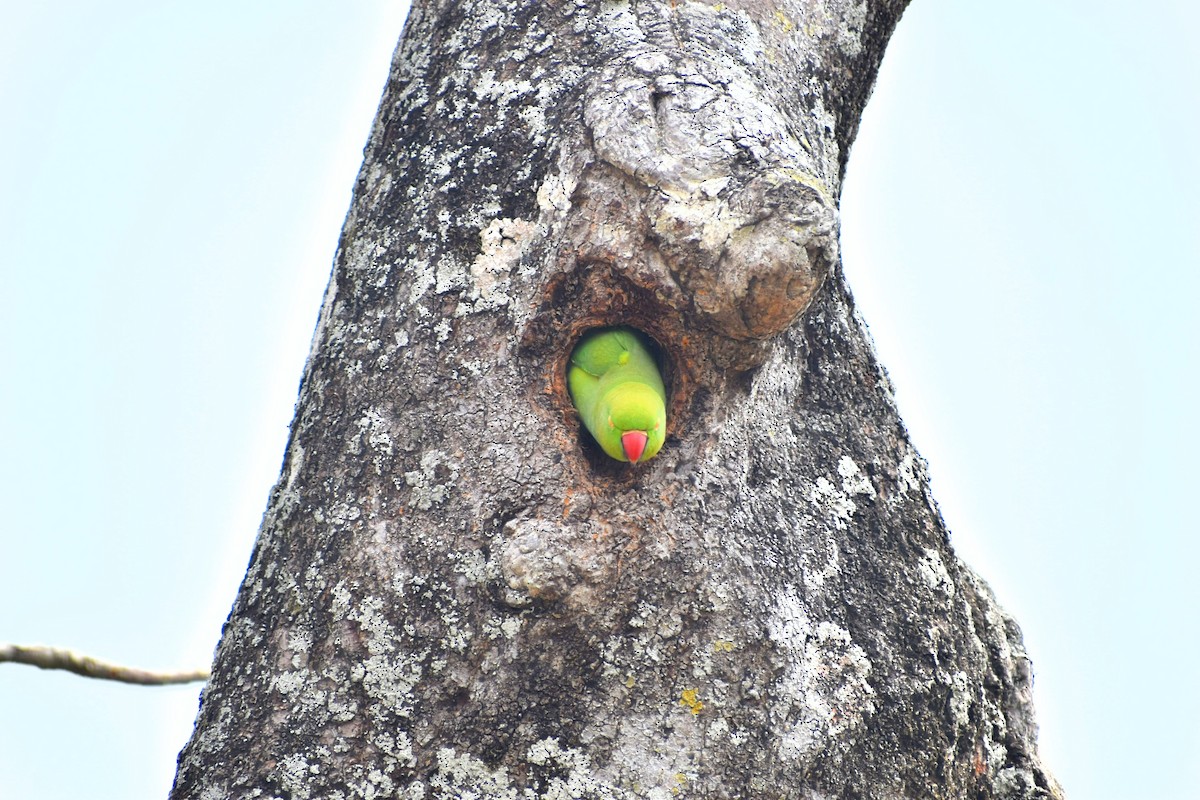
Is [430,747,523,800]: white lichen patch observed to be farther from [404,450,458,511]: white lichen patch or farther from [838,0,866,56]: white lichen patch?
[838,0,866,56]: white lichen patch

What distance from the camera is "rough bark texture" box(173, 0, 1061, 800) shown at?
246 centimetres

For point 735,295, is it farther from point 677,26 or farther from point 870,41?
point 870,41

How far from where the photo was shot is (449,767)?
7.93ft

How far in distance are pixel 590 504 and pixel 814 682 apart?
2.25ft

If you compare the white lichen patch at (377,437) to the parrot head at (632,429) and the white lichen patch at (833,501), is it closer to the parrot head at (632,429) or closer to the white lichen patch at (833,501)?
the parrot head at (632,429)

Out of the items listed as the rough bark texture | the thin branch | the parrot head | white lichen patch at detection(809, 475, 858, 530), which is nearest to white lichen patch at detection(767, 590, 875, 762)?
the rough bark texture

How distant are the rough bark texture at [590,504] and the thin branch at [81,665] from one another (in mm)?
255

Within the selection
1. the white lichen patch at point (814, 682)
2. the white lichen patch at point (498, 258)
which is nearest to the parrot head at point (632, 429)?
the white lichen patch at point (498, 258)

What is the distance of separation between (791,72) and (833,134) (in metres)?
0.26

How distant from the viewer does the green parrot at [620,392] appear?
2.67m

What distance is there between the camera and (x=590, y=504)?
2.57m

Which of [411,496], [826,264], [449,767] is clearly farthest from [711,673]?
[826,264]

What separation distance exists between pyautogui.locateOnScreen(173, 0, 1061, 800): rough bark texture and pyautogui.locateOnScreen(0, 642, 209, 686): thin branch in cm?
26

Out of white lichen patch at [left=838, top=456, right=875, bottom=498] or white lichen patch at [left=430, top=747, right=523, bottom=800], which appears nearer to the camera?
white lichen patch at [left=430, top=747, right=523, bottom=800]
